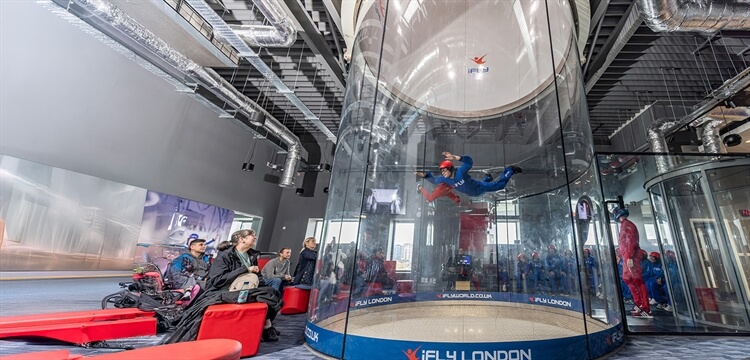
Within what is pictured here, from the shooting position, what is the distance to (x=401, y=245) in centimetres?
383

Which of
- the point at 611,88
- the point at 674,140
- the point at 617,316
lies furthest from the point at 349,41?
the point at 674,140

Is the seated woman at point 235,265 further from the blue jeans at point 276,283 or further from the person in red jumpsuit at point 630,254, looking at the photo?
the person in red jumpsuit at point 630,254

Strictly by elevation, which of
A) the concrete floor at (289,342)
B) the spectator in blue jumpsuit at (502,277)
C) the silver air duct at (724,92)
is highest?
the silver air duct at (724,92)

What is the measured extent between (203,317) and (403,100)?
3.72 meters

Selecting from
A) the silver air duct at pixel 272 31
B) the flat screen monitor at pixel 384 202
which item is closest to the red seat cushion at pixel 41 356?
the flat screen monitor at pixel 384 202

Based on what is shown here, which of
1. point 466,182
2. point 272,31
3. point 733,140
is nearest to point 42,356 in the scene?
point 466,182

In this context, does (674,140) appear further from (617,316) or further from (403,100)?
(403,100)

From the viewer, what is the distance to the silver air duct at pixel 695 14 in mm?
3877

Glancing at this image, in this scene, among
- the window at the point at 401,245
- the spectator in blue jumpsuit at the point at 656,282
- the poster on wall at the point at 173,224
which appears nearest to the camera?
the window at the point at 401,245

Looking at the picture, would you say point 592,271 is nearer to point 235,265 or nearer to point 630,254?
point 630,254

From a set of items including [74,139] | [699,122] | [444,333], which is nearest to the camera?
[444,333]

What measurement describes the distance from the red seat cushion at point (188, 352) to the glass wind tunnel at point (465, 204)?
1.31 metres

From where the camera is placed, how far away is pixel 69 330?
97.5 inches

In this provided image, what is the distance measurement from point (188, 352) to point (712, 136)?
11.0 metres
